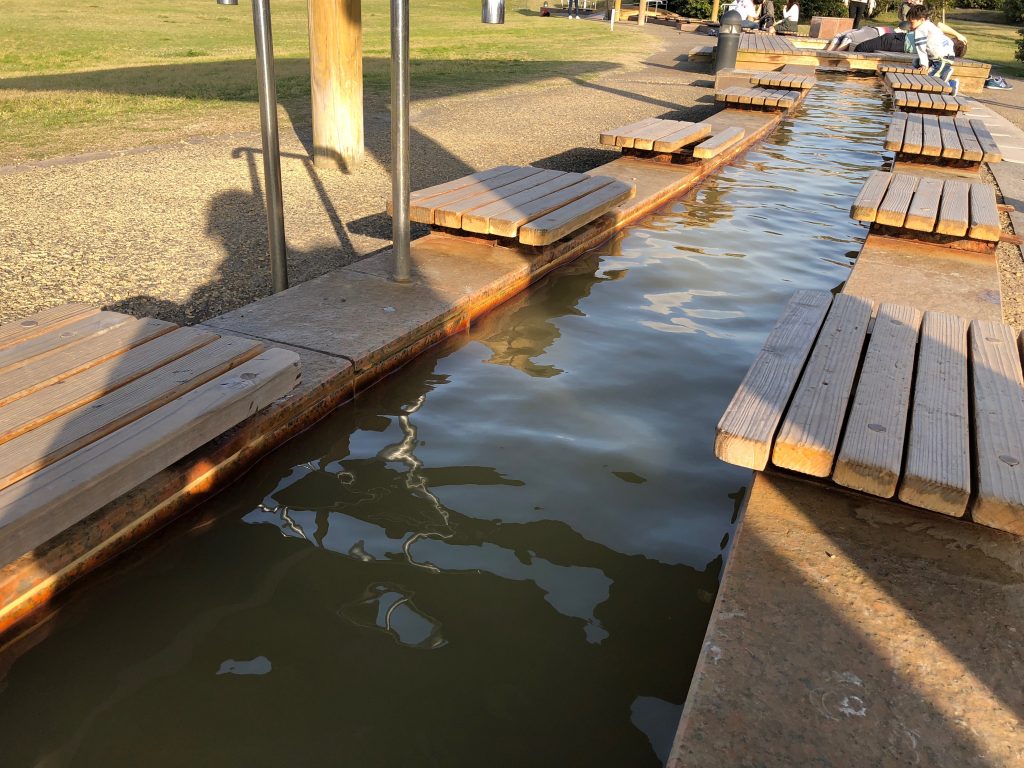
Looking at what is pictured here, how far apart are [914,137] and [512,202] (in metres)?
4.93

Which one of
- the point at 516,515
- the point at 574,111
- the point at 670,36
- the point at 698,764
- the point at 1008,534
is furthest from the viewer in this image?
the point at 670,36

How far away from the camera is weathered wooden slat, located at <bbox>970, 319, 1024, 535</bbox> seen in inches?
95.7

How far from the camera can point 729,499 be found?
3357 millimetres

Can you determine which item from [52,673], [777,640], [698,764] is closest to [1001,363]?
[777,640]

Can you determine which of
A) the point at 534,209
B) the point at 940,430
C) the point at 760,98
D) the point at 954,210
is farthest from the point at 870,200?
Answer: the point at 760,98

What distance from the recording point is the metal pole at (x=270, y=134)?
13.6 ft

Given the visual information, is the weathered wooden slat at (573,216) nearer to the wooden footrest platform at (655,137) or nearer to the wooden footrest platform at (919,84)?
the wooden footrest platform at (655,137)

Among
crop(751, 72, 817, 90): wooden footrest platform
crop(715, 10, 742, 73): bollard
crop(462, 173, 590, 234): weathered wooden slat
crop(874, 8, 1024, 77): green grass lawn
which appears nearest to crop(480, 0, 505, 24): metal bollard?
crop(462, 173, 590, 234): weathered wooden slat

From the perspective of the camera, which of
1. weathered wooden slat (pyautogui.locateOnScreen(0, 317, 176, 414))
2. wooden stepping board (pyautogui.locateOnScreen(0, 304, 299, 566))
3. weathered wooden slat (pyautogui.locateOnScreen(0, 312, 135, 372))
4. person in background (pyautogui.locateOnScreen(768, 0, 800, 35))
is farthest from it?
person in background (pyautogui.locateOnScreen(768, 0, 800, 35))

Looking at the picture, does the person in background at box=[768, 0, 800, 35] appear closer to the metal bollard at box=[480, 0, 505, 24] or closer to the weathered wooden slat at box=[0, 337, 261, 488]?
the metal bollard at box=[480, 0, 505, 24]

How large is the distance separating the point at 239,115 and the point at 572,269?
676cm

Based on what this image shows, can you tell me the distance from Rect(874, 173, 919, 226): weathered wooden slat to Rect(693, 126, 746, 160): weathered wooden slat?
1.79 metres

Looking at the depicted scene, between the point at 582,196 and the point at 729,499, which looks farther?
the point at 582,196

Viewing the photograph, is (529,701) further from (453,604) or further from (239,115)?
(239,115)
